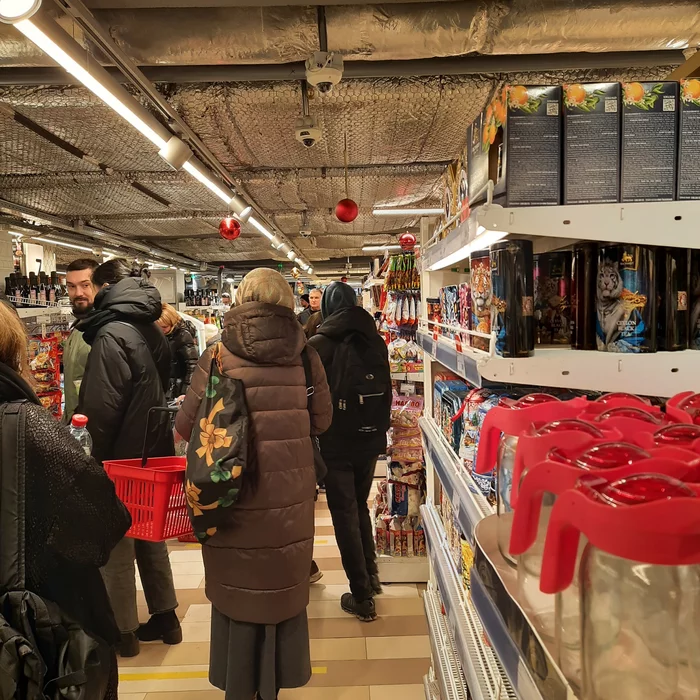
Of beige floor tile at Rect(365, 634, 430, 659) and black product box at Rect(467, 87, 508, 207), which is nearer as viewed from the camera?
black product box at Rect(467, 87, 508, 207)

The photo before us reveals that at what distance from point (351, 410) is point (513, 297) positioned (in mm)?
1992

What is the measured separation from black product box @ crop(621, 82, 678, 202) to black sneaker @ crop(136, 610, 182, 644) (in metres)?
3.14

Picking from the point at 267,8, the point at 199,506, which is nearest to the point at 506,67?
the point at 267,8

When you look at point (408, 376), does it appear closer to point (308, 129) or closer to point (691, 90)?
point (308, 129)

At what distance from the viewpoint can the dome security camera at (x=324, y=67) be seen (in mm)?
2543

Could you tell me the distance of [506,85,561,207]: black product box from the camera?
4.79 feet

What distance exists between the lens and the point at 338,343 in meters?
3.40

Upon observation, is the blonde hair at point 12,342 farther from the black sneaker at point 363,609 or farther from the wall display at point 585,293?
the black sneaker at point 363,609

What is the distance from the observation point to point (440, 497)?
304cm

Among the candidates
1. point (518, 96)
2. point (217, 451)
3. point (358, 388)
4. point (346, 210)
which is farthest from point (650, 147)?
point (346, 210)

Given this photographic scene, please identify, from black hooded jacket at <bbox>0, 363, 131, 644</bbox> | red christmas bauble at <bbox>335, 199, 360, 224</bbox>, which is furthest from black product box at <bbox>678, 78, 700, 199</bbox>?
red christmas bauble at <bbox>335, 199, 360, 224</bbox>

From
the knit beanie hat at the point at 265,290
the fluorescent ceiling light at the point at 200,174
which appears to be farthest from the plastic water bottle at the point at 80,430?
the fluorescent ceiling light at the point at 200,174

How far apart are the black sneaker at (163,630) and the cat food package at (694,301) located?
9.87ft

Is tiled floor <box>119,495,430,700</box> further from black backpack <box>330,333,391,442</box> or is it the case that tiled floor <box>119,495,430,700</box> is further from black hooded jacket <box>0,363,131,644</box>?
black hooded jacket <box>0,363,131,644</box>
